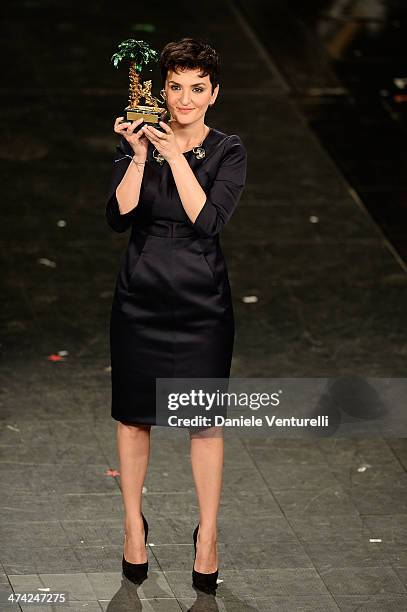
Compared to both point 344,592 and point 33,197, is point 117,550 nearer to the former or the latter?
point 344,592

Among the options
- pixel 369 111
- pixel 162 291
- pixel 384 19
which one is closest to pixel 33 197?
pixel 369 111

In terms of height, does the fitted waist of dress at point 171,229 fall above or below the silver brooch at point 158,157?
below

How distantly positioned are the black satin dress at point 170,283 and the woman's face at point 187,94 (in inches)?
5.7

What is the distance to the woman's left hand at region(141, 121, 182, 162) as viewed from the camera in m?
5.04

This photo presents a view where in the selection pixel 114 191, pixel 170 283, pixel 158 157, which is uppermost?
pixel 158 157

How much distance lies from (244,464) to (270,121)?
490cm

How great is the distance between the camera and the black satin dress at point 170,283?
527 cm

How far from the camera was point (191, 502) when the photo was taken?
6270mm

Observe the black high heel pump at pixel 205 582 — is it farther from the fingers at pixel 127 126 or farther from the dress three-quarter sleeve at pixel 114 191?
the fingers at pixel 127 126

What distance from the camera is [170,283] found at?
17.4 ft

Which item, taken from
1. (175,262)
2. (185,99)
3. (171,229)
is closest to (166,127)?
(185,99)

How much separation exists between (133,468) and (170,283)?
2.36 feet

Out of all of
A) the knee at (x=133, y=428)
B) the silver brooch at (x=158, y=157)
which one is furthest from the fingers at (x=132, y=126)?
the knee at (x=133, y=428)

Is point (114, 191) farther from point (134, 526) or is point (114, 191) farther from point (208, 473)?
point (134, 526)
